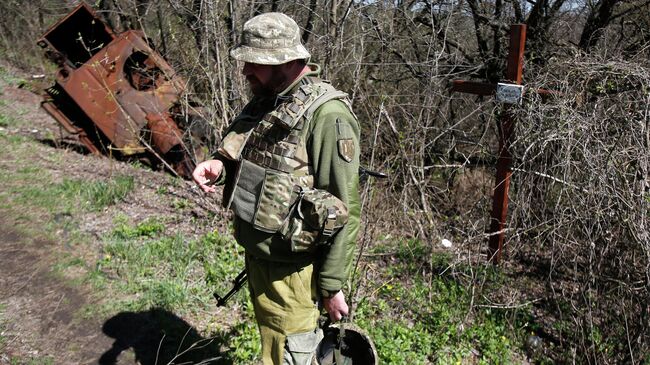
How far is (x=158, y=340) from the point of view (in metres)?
3.61

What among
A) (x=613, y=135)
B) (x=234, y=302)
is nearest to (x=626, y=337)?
(x=613, y=135)

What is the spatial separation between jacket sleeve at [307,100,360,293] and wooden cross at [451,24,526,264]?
7.86 ft

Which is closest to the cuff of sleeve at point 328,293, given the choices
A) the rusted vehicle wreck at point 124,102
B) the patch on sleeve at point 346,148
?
the patch on sleeve at point 346,148

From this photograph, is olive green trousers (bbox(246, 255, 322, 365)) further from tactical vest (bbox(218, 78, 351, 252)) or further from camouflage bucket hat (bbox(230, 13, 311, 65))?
camouflage bucket hat (bbox(230, 13, 311, 65))

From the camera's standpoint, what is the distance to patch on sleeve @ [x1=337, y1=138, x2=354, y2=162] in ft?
7.54

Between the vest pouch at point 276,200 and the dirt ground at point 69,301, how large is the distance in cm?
126

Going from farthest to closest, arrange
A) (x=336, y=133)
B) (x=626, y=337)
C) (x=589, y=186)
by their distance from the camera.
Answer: (x=626, y=337) < (x=589, y=186) < (x=336, y=133)

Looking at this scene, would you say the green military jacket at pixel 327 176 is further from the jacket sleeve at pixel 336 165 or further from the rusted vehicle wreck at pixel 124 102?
the rusted vehicle wreck at pixel 124 102

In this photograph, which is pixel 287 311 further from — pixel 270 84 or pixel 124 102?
pixel 124 102

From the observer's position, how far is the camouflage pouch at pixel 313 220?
89.0 inches

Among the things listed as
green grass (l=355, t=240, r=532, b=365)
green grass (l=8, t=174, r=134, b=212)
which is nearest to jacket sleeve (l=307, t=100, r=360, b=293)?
green grass (l=355, t=240, r=532, b=365)

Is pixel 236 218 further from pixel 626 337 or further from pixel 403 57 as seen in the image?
pixel 403 57

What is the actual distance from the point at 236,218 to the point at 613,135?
8.36 ft

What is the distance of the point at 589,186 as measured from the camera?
3562mm
